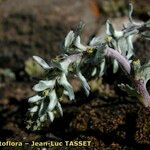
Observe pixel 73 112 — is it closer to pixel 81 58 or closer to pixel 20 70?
pixel 81 58

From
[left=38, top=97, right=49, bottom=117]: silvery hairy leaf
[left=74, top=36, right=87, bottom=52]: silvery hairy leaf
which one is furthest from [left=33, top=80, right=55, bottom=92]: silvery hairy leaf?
[left=74, top=36, right=87, bottom=52]: silvery hairy leaf

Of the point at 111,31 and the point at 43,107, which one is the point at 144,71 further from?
the point at 43,107

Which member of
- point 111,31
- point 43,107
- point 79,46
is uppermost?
point 111,31

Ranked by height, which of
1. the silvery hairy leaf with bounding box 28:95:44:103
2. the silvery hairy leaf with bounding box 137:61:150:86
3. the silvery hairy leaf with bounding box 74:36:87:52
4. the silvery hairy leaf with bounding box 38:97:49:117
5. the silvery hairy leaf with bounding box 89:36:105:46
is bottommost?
the silvery hairy leaf with bounding box 38:97:49:117

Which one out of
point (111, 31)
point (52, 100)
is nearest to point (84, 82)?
point (52, 100)

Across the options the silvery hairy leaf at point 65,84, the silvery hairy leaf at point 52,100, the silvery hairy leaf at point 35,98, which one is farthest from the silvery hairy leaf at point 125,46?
the silvery hairy leaf at point 35,98

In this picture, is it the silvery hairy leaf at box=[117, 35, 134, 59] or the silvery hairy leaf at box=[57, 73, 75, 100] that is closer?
the silvery hairy leaf at box=[57, 73, 75, 100]

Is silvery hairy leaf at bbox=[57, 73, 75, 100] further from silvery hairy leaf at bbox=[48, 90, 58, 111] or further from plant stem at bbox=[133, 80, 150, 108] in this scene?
plant stem at bbox=[133, 80, 150, 108]
